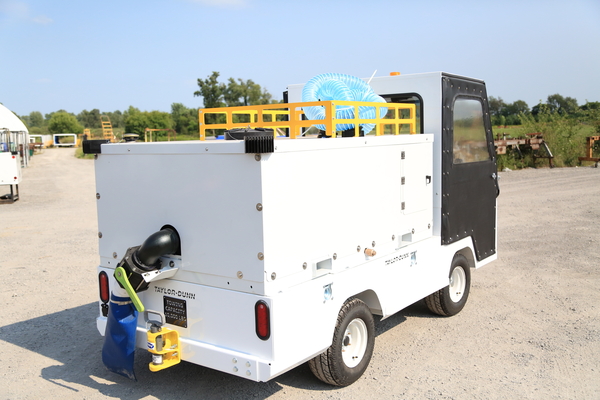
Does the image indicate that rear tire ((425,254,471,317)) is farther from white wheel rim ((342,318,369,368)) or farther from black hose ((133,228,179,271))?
black hose ((133,228,179,271))

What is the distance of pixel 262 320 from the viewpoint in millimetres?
3348

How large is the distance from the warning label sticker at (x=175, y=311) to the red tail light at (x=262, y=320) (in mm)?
658

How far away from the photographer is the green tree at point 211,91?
133ft

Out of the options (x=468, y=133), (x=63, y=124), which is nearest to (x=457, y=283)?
(x=468, y=133)

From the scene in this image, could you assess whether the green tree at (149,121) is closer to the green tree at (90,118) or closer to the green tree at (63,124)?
the green tree at (63,124)

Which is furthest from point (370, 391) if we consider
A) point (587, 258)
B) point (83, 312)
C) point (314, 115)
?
point (587, 258)

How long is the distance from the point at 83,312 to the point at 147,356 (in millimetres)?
1614

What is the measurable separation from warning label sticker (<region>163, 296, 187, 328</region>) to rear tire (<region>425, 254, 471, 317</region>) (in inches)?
109

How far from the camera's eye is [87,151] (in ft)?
13.5

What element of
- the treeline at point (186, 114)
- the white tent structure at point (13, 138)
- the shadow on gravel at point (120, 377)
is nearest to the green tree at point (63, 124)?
the treeline at point (186, 114)

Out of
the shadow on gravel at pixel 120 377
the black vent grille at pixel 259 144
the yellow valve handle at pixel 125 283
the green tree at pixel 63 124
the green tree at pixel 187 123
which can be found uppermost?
the green tree at pixel 63 124

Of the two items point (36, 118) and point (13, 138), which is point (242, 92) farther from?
point (36, 118)

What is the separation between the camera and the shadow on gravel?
411 cm

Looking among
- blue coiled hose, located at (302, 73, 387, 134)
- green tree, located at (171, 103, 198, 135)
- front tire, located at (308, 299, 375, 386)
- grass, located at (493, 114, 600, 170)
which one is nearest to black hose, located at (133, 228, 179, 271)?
front tire, located at (308, 299, 375, 386)
